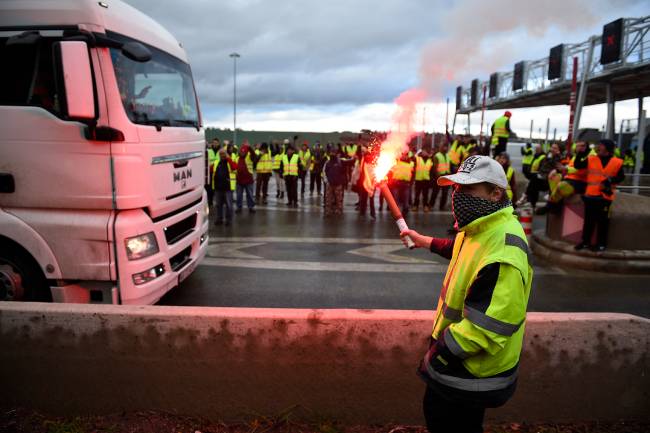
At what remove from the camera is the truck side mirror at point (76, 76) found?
3693mm

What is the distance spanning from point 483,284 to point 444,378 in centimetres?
50

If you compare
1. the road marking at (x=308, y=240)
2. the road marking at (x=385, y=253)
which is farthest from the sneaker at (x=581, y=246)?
the road marking at (x=308, y=240)

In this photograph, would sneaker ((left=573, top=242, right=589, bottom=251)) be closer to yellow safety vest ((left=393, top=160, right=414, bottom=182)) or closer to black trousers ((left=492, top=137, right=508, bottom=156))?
yellow safety vest ((left=393, top=160, right=414, bottom=182))

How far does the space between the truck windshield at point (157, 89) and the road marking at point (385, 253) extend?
415cm

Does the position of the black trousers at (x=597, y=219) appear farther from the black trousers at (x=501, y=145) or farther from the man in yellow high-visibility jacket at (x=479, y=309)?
the man in yellow high-visibility jacket at (x=479, y=309)

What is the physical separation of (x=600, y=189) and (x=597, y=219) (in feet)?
1.72

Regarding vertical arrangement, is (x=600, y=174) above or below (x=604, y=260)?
above

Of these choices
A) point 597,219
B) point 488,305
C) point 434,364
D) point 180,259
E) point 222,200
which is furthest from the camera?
point 222,200

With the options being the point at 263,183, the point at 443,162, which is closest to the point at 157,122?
the point at 443,162

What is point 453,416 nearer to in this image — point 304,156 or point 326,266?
point 326,266

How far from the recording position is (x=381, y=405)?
3127 mm

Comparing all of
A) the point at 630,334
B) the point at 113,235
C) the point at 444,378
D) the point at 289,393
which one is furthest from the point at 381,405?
the point at 113,235

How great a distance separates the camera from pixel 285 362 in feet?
10.2

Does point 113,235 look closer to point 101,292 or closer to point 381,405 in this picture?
point 101,292
